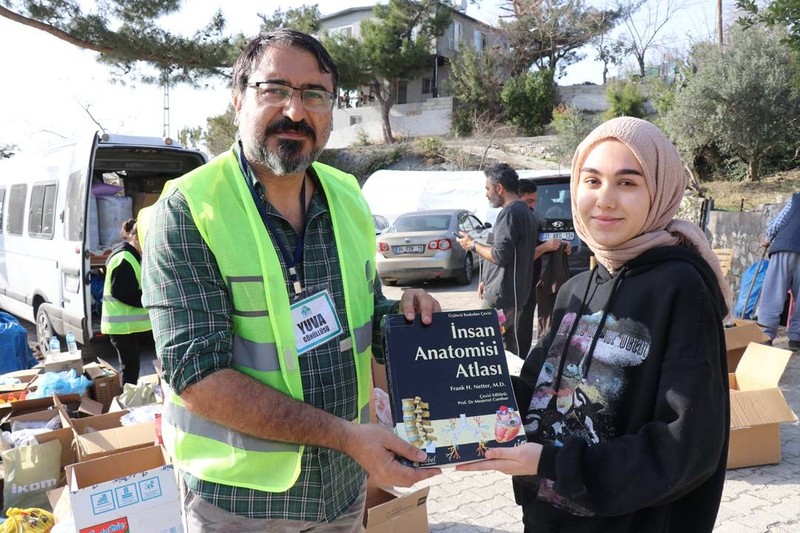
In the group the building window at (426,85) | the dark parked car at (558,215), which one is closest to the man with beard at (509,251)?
the dark parked car at (558,215)

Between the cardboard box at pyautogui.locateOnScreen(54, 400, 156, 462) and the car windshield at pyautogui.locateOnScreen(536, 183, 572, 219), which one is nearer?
the cardboard box at pyautogui.locateOnScreen(54, 400, 156, 462)

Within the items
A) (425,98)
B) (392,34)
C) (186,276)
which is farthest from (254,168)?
(425,98)

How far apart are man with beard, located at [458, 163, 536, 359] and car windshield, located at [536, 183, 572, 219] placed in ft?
10.6

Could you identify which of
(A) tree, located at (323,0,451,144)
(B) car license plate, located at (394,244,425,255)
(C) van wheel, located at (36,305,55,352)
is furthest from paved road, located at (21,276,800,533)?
(A) tree, located at (323,0,451,144)

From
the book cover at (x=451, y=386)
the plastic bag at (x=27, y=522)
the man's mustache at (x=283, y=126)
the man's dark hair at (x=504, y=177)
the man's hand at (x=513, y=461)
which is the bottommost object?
the plastic bag at (x=27, y=522)

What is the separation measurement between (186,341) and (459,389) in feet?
2.41

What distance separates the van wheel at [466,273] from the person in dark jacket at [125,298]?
809 centimetres

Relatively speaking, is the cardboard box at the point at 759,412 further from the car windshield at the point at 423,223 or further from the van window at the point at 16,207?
the van window at the point at 16,207

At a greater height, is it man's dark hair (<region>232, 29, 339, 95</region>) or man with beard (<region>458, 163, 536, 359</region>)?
man's dark hair (<region>232, 29, 339, 95</region>)

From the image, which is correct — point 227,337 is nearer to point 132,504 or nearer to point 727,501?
point 132,504

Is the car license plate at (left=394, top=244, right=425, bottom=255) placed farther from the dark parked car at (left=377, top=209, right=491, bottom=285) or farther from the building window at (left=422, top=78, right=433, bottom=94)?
the building window at (left=422, top=78, right=433, bottom=94)

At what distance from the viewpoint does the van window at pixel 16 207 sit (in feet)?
27.1

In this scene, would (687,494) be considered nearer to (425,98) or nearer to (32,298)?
(32,298)

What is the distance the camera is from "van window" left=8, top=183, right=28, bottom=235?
8.27 metres
